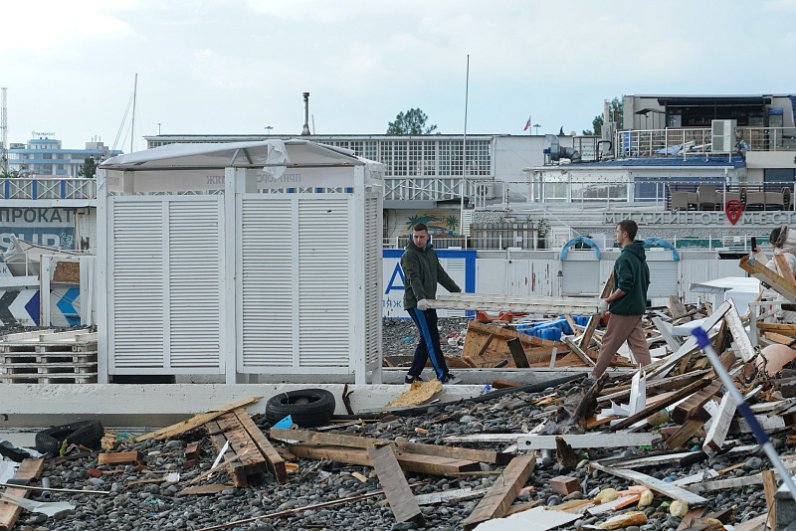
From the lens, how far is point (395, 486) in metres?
10.2

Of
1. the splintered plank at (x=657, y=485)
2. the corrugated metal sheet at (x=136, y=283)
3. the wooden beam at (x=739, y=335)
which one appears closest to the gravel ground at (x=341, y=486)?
the splintered plank at (x=657, y=485)

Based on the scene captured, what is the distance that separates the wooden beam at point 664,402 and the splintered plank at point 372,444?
1.15 metres

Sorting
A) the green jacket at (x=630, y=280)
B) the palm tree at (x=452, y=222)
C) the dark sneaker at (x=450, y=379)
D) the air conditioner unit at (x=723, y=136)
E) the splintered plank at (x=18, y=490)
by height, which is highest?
the air conditioner unit at (x=723, y=136)

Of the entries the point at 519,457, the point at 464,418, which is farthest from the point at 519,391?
the point at 519,457

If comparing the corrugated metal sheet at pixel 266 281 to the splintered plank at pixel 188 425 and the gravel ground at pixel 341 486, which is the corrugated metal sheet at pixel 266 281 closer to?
the splintered plank at pixel 188 425

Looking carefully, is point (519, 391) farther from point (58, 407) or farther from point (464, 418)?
point (58, 407)

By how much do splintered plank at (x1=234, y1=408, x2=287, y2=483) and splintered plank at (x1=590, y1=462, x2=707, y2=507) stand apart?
3127 mm

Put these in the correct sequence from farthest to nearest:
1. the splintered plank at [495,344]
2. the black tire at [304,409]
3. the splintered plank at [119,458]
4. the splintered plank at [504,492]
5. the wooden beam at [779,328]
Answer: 1. the splintered plank at [495,344]
2. the wooden beam at [779,328]
3. the black tire at [304,409]
4. the splintered plank at [119,458]
5. the splintered plank at [504,492]

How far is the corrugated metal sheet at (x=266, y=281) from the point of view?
45.7ft

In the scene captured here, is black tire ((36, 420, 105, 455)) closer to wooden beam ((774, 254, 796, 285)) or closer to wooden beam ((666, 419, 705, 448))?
wooden beam ((666, 419, 705, 448))

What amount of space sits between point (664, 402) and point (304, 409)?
4.08 metres

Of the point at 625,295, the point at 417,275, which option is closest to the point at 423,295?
the point at 417,275

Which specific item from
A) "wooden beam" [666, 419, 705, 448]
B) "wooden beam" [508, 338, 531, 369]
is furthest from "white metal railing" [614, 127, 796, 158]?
"wooden beam" [666, 419, 705, 448]

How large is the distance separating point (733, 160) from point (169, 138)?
30400mm
